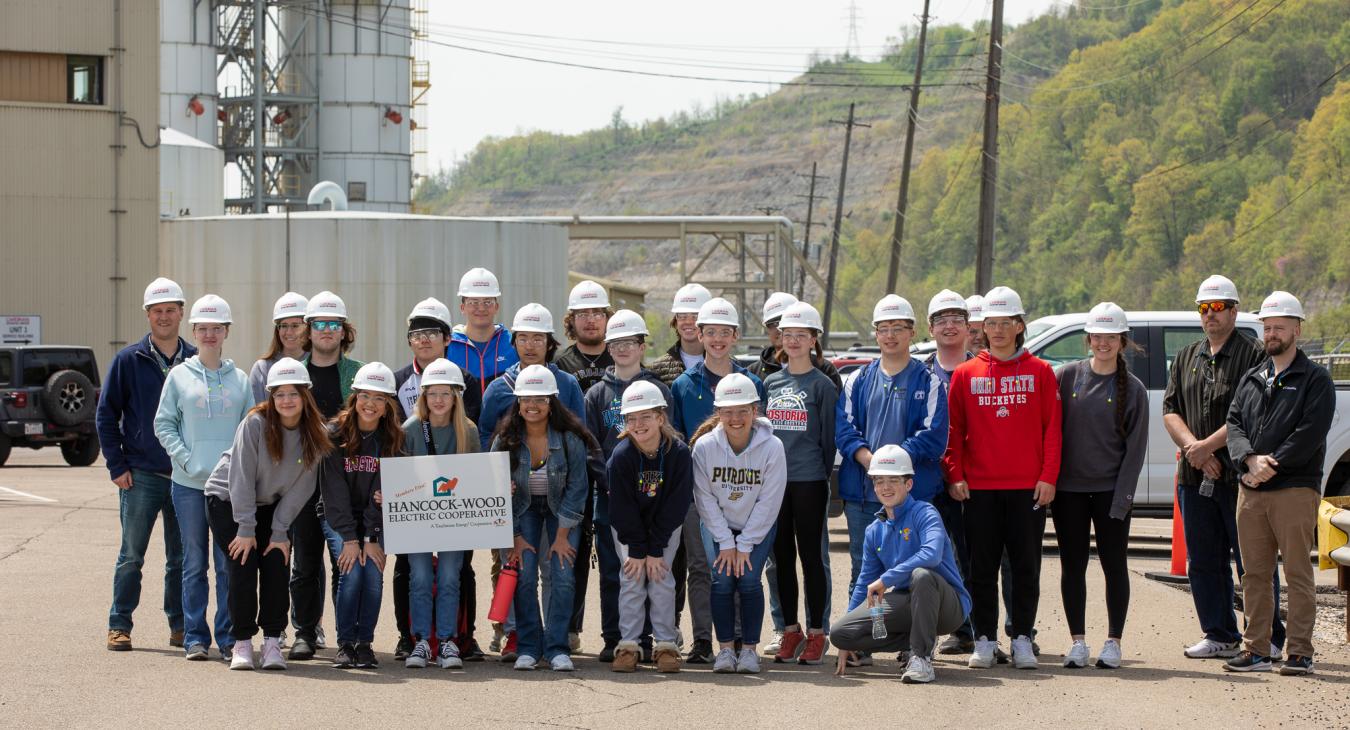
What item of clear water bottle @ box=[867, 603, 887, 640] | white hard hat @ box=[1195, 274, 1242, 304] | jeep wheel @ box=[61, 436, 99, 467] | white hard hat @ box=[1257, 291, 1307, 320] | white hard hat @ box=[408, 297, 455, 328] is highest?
white hard hat @ box=[1195, 274, 1242, 304]

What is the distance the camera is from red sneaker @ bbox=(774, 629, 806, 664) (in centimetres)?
975

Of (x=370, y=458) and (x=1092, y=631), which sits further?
(x=1092, y=631)

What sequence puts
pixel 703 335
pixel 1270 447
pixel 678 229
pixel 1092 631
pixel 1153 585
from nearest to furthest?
1. pixel 1270 447
2. pixel 703 335
3. pixel 1092 631
4. pixel 1153 585
5. pixel 678 229

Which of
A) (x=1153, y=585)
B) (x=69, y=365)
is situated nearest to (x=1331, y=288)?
(x=69, y=365)

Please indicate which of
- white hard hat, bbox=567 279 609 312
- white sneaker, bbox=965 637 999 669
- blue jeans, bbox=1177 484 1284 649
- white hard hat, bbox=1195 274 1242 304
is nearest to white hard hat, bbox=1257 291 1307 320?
white hard hat, bbox=1195 274 1242 304

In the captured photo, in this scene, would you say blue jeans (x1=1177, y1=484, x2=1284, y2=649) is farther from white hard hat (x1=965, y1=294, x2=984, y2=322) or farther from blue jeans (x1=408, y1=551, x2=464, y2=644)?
blue jeans (x1=408, y1=551, x2=464, y2=644)

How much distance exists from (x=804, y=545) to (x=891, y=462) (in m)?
0.90

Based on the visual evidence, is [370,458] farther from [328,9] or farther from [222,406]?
[328,9]

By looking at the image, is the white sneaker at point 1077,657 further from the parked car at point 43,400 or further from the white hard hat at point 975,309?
the parked car at point 43,400

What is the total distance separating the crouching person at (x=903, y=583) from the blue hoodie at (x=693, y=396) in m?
1.18

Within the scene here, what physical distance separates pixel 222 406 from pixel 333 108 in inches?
2290

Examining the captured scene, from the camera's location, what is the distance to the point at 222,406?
9.68 meters

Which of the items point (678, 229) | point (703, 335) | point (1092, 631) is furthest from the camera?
point (678, 229)

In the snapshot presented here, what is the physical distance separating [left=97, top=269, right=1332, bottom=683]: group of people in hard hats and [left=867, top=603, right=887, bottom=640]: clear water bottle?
2 centimetres
